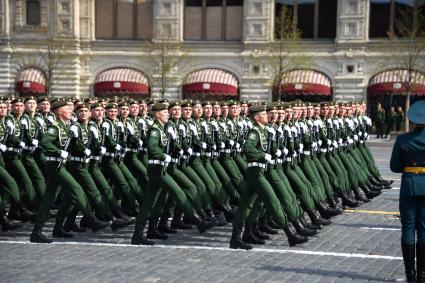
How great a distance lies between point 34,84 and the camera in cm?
3853

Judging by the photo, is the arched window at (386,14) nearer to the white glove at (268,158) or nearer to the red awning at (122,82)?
the red awning at (122,82)

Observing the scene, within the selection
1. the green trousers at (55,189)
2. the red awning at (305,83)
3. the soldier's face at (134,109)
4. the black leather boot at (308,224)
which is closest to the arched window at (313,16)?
the red awning at (305,83)

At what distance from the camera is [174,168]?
1028 cm

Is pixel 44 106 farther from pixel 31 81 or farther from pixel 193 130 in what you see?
pixel 31 81

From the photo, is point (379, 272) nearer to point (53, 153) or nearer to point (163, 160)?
point (163, 160)

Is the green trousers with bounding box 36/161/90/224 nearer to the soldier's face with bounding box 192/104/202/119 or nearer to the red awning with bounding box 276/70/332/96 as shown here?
the soldier's face with bounding box 192/104/202/119

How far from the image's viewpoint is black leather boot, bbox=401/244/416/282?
766 cm

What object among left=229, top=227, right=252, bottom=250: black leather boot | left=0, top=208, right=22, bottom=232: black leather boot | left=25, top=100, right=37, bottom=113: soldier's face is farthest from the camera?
left=25, top=100, right=37, bottom=113: soldier's face

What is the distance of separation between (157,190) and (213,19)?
29662 millimetres

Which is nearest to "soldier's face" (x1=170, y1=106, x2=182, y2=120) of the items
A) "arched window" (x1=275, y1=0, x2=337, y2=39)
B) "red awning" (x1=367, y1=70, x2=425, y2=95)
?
"red awning" (x1=367, y1=70, x2=425, y2=95)

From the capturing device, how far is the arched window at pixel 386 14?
120 feet

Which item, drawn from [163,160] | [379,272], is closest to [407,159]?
[379,272]

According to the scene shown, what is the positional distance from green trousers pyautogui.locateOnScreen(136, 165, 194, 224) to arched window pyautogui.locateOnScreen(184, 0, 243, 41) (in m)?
28.8

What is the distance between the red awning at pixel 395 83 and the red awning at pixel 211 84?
659cm
